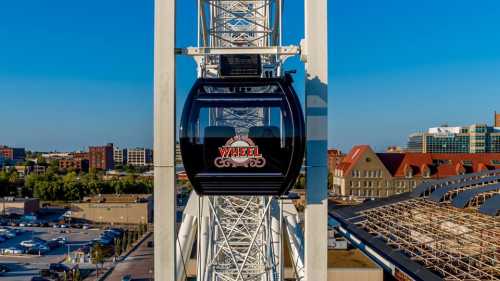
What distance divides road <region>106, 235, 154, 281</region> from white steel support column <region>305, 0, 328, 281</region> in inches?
1057

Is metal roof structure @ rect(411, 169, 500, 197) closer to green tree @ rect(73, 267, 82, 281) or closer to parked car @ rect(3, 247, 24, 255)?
green tree @ rect(73, 267, 82, 281)

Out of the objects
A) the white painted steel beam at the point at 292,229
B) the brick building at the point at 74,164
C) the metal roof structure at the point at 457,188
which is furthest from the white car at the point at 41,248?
the brick building at the point at 74,164

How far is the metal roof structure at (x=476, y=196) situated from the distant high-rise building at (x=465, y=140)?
93911mm

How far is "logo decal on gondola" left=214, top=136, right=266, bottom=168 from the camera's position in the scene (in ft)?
19.0

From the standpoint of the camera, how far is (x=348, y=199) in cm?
6134

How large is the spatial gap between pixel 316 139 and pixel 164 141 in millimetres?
2093

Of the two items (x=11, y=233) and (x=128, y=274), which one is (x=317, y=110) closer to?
(x=128, y=274)

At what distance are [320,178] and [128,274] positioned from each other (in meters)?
28.8

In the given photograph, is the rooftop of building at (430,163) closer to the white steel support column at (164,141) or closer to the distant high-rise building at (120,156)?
the white steel support column at (164,141)

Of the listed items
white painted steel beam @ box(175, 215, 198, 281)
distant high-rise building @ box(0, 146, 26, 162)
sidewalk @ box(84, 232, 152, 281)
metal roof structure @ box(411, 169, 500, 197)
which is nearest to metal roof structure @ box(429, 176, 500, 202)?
metal roof structure @ box(411, 169, 500, 197)

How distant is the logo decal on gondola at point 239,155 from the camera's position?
19.0 feet

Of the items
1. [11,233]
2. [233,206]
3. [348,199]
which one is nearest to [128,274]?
[233,206]

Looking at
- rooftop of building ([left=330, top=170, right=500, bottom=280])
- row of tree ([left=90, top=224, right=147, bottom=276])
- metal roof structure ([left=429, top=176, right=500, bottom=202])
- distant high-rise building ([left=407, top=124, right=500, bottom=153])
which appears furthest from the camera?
distant high-rise building ([left=407, top=124, right=500, bottom=153])

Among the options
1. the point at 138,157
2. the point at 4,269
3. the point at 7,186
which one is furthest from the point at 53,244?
→ the point at 138,157
